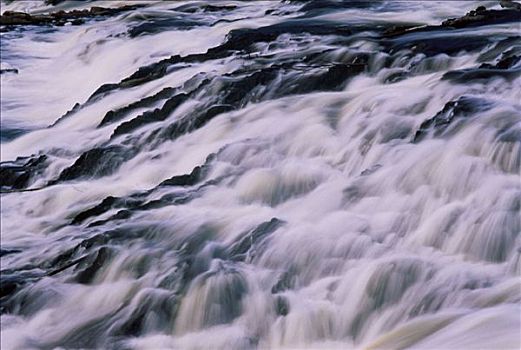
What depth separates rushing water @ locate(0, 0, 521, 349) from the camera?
14.5 ft

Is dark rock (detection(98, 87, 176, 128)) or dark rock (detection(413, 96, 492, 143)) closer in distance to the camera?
dark rock (detection(413, 96, 492, 143))

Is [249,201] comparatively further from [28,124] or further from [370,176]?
[28,124]

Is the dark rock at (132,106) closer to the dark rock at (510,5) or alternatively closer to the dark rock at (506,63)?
the dark rock at (506,63)

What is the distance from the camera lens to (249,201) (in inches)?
229

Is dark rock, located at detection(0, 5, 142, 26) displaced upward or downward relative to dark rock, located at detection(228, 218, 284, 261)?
downward

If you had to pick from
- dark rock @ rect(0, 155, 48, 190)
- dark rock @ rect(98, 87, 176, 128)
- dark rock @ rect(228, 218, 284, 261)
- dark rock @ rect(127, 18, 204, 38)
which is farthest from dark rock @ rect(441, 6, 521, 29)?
dark rock @ rect(228, 218, 284, 261)

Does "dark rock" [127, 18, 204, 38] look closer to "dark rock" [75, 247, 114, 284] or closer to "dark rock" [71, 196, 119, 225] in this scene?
"dark rock" [71, 196, 119, 225]

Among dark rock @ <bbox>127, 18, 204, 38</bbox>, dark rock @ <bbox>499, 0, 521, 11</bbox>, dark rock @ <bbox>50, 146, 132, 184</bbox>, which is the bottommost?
dark rock @ <bbox>50, 146, 132, 184</bbox>

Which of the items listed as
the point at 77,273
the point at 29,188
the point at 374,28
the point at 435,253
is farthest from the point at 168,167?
the point at 374,28

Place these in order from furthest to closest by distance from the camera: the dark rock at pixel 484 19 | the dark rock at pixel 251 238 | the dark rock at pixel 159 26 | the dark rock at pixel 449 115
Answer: the dark rock at pixel 159 26 < the dark rock at pixel 484 19 < the dark rock at pixel 449 115 < the dark rock at pixel 251 238

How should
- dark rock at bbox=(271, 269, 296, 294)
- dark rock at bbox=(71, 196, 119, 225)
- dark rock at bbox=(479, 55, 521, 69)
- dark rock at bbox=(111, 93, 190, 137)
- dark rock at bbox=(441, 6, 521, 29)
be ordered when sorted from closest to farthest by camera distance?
dark rock at bbox=(271, 269, 296, 294), dark rock at bbox=(71, 196, 119, 225), dark rock at bbox=(479, 55, 521, 69), dark rock at bbox=(111, 93, 190, 137), dark rock at bbox=(441, 6, 521, 29)

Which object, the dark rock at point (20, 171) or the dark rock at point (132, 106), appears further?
the dark rock at point (132, 106)

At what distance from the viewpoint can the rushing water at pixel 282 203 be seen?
174 inches

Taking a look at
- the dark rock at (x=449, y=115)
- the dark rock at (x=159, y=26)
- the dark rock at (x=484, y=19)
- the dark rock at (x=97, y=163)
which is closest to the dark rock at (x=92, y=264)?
the dark rock at (x=97, y=163)
